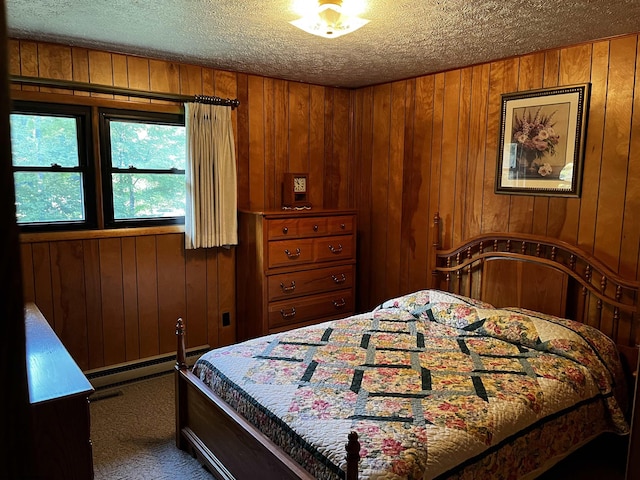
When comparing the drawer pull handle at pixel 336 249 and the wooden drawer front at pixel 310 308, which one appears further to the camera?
the drawer pull handle at pixel 336 249

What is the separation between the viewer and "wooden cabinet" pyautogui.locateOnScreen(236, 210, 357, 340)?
12.3 ft

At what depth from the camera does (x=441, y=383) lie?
2.24 meters

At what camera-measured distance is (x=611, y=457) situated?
2652 millimetres

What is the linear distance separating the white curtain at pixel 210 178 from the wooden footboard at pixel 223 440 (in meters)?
1.22

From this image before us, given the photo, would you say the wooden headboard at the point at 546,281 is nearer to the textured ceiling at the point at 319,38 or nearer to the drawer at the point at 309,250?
the drawer at the point at 309,250

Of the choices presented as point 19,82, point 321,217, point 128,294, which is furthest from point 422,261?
point 19,82

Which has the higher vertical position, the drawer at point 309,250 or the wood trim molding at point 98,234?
the wood trim molding at point 98,234

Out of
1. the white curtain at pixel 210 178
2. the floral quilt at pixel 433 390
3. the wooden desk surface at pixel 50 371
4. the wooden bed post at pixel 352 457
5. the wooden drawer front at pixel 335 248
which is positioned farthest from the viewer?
the wooden drawer front at pixel 335 248

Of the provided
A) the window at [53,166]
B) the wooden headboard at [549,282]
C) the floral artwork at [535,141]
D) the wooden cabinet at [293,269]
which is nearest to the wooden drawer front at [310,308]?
the wooden cabinet at [293,269]

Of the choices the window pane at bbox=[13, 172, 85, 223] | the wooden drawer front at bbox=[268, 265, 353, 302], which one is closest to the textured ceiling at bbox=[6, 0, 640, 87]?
the window pane at bbox=[13, 172, 85, 223]

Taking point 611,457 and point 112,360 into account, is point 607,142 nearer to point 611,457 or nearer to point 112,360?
point 611,457

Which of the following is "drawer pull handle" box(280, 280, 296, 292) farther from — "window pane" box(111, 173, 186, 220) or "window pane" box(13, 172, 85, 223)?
"window pane" box(13, 172, 85, 223)

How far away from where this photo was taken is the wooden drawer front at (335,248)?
400 cm

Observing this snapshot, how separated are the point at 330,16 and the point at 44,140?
6.97 ft
